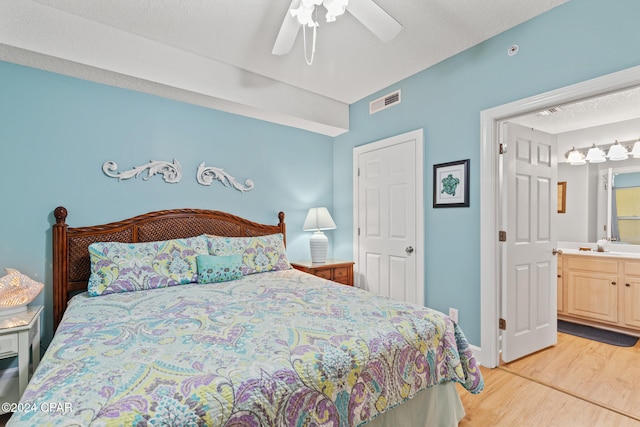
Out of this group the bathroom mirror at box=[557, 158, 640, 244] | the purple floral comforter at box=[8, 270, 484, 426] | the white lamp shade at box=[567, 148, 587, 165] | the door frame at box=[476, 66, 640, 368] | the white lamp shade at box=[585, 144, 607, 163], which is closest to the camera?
the purple floral comforter at box=[8, 270, 484, 426]

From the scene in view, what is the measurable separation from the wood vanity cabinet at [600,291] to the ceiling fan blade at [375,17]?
11.1 feet

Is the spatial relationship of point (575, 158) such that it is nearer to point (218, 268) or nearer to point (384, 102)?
point (384, 102)

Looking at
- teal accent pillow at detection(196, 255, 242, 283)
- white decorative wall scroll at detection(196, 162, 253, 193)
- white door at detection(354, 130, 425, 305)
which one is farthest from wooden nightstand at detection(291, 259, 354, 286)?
white decorative wall scroll at detection(196, 162, 253, 193)

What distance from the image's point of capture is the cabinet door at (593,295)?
3.20m

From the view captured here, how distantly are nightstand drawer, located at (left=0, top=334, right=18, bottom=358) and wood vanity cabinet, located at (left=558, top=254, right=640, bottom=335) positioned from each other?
4.97 metres

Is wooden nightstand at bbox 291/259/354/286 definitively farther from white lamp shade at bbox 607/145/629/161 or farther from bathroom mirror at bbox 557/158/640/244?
white lamp shade at bbox 607/145/629/161

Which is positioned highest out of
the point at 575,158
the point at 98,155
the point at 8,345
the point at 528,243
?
the point at 575,158

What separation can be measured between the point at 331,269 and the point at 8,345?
253 cm

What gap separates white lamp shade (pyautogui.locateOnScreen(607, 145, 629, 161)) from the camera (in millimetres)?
3398

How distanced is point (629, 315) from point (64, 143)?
546 cm

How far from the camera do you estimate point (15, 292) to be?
1900mm

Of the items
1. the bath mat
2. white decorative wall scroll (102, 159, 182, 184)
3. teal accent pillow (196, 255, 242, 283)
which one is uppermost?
white decorative wall scroll (102, 159, 182, 184)

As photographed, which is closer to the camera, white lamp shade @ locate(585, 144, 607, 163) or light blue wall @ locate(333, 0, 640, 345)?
light blue wall @ locate(333, 0, 640, 345)

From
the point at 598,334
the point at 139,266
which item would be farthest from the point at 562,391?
the point at 139,266
